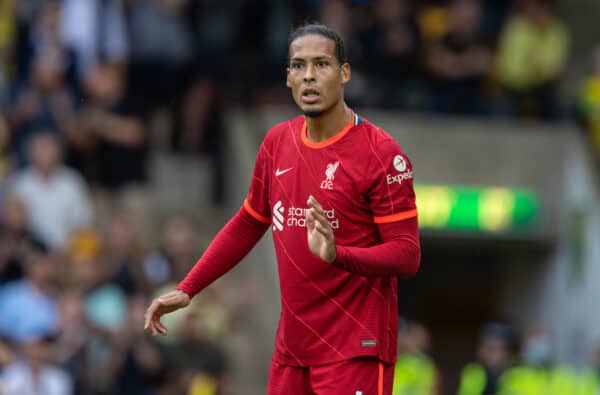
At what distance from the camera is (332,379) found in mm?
5871

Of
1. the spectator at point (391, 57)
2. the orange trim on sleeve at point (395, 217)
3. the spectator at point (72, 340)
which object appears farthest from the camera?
the spectator at point (391, 57)

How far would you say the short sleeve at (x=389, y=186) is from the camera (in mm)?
5828

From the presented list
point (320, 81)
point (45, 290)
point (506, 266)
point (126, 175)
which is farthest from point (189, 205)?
point (320, 81)

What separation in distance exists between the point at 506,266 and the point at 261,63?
16.7 feet

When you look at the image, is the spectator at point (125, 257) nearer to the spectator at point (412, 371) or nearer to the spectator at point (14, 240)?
the spectator at point (14, 240)

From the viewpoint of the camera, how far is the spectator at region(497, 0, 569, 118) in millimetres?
17156

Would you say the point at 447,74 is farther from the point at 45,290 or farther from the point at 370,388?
the point at 370,388

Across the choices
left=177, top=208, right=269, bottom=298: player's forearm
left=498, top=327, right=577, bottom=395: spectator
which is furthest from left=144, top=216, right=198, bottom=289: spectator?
left=177, top=208, right=269, bottom=298: player's forearm

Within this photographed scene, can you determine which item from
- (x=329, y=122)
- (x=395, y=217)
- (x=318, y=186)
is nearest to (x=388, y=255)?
(x=395, y=217)

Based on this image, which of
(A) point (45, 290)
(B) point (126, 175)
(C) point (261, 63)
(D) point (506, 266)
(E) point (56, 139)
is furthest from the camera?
(D) point (506, 266)

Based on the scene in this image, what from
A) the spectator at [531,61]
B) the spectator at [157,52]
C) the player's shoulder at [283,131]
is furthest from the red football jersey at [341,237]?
the spectator at [531,61]

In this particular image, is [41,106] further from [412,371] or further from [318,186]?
[318,186]

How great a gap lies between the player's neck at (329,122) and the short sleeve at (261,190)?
30 cm

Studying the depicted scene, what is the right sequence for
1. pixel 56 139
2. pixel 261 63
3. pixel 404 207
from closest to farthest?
pixel 404 207, pixel 56 139, pixel 261 63
